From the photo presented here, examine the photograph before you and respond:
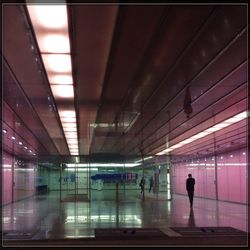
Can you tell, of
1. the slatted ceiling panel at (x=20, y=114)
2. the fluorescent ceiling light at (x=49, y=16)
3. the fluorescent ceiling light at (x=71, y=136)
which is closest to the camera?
the fluorescent ceiling light at (x=49, y=16)

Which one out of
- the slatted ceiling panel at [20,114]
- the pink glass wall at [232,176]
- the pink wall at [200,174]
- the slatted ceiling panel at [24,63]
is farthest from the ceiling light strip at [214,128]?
the slatted ceiling panel at [20,114]

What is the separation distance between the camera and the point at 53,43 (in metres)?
9.95

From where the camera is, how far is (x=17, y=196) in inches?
1448

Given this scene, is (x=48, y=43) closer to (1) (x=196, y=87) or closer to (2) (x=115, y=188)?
(1) (x=196, y=87)

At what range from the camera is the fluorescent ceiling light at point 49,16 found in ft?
26.6

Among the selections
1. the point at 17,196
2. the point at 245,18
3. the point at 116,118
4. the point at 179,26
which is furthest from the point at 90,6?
the point at 17,196

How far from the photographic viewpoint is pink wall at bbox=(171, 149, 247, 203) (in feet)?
98.8

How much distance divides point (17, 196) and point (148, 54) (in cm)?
2834

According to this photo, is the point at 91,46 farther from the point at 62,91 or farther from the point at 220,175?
the point at 220,175

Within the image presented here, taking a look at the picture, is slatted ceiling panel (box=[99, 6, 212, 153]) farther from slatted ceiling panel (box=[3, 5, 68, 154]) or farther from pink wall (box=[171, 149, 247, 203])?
pink wall (box=[171, 149, 247, 203])

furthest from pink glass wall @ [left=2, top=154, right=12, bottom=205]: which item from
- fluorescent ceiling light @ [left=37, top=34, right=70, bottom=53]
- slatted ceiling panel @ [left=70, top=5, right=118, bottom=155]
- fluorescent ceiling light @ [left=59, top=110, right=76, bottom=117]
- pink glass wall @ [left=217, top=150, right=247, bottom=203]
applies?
fluorescent ceiling light @ [left=37, top=34, right=70, bottom=53]

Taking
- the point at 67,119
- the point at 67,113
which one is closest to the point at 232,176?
the point at 67,119

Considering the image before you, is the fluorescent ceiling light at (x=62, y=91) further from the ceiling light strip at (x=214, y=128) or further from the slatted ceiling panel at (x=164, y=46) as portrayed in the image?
the ceiling light strip at (x=214, y=128)

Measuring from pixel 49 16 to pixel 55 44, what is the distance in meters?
1.58
